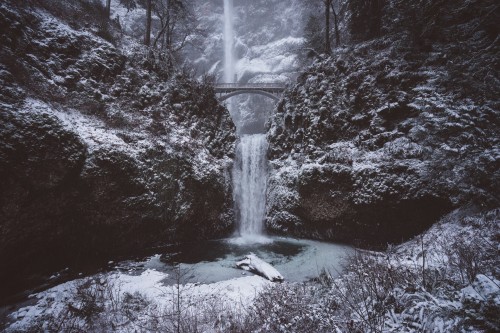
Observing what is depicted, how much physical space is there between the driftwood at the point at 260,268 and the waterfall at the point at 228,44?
139ft

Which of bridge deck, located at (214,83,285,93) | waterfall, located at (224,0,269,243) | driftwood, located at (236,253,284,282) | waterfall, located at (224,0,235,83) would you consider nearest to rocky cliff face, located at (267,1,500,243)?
waterfall, located at (224,0,269,243)

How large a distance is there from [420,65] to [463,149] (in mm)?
4773

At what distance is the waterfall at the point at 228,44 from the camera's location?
46.3 m

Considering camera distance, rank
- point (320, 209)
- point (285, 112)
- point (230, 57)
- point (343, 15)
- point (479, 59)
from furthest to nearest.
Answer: point (230, 57) → point (343, 15) → point (285, 112) → point (320, 209) → point (479, 59)

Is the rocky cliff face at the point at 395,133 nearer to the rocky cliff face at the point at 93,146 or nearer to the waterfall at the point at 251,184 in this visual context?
the waterfall at the point at 251,184

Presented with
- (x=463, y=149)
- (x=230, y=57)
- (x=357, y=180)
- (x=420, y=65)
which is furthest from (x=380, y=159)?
(x=230, y=57)

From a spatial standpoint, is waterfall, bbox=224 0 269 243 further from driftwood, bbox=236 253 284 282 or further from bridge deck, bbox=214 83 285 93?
bridge deck, bbox=214 83 285 93

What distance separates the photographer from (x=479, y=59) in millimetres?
9070

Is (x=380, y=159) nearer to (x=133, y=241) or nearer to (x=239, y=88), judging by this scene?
(x=133, y=241)

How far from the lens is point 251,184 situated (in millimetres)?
14766

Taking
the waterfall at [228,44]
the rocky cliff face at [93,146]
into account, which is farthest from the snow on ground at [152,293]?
the waterfall at [228,44]

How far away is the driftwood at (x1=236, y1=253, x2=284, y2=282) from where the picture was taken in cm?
731

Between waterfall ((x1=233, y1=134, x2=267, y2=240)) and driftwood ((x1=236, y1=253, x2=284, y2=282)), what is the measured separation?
14.5 ft

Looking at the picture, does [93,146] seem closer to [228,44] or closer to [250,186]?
[250,186]
